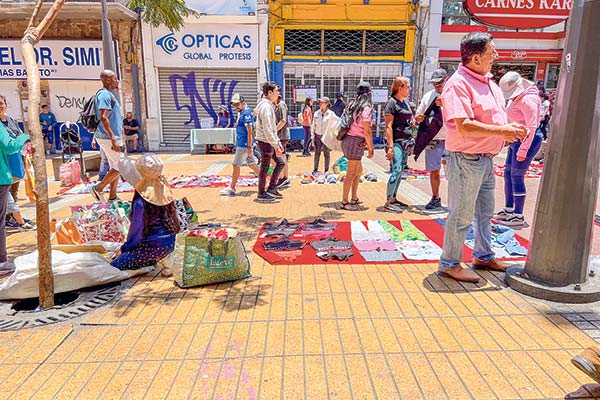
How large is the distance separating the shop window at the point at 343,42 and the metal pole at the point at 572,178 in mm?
14191

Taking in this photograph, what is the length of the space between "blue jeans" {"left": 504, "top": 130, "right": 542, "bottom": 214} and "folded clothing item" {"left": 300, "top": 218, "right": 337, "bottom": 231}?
2.47m

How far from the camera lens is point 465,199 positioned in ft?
11.8

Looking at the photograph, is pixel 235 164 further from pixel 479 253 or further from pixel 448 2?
pixel 448 2

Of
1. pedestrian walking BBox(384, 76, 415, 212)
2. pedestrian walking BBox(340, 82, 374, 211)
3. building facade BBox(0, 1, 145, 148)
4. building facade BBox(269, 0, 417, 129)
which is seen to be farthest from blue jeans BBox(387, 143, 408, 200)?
building facade BBox(0, 1, 145, 148)

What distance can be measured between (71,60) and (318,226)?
14.8 metres

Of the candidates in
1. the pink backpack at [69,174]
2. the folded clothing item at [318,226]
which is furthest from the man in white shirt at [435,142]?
the pink backpack at [69,174]

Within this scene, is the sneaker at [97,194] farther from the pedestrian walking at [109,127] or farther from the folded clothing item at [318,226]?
the folded clothing item at [318,226]

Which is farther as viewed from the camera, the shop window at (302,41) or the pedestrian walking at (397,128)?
the shop window at (302,41)

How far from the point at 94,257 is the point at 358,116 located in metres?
4.01

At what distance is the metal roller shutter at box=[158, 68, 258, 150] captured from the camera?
1673cm

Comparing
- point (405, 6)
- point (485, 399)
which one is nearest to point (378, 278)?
point (485, 399)

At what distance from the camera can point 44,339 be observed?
2.98 metres

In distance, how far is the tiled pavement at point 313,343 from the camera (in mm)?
2420

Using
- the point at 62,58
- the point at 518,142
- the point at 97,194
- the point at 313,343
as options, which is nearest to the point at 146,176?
the point at 313,343
